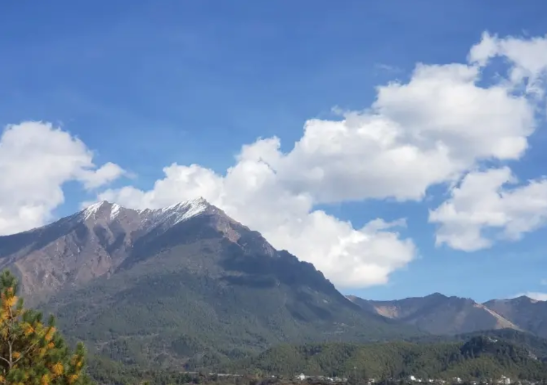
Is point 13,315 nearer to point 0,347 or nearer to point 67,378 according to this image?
point 0,347

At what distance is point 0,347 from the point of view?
105 feet

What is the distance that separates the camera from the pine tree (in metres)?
31.2

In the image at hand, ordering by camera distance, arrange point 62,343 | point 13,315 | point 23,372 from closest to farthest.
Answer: point 23,372 < point 13,315 < point 62,343

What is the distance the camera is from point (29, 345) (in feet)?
106

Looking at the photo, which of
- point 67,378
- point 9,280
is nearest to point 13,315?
point 9,280

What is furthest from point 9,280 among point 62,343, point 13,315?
point 62,343

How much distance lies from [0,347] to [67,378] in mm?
3694

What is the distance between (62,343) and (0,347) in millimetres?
3091

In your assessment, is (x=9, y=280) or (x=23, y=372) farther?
(x=9, y=280)

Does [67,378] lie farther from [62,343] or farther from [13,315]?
[13,315]

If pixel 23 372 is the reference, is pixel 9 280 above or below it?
above

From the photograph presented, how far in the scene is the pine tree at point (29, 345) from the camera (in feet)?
102

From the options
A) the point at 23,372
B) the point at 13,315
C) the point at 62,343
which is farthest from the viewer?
the point at 62,343

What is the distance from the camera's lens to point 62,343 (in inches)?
1331
